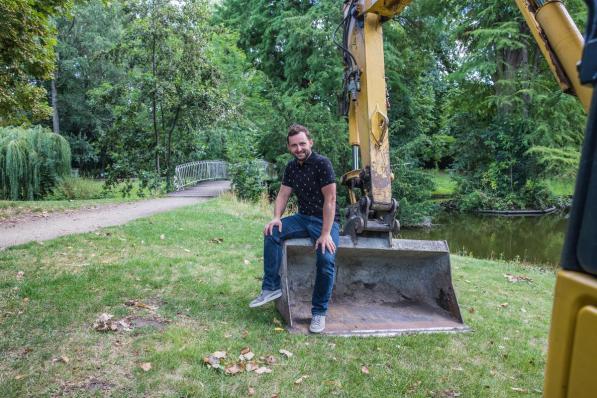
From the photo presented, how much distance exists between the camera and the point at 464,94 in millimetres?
24328

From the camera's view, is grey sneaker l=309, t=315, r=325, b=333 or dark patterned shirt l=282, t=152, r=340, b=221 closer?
grey sneaker l=309, t=315, r=325, b=333

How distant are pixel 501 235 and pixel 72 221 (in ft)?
41.6

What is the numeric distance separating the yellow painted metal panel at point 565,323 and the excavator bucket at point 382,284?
3.24 m

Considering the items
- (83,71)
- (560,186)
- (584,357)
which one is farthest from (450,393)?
(83,71)

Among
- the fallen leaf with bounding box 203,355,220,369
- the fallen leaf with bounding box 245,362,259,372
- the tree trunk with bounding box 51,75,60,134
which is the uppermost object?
the tree trunk with bounding box 51,75,60,134

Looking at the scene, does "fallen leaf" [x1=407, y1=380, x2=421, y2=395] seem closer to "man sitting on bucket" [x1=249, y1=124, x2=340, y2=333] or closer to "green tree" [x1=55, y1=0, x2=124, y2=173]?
"man sitting on bucket" [x1=249, y1=124, x2=340, y2=333]

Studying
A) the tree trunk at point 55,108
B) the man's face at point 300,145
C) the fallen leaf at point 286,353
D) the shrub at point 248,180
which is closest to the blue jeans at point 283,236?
the man's face at point 300,145

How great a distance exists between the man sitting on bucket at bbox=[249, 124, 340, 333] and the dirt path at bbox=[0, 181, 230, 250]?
170 inches

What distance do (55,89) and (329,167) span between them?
33.5 meters

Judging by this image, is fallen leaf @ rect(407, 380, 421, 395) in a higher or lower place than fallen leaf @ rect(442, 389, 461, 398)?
higher

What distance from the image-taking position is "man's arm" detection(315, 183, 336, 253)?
13.4 ft

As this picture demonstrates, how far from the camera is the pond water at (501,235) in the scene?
12.1m

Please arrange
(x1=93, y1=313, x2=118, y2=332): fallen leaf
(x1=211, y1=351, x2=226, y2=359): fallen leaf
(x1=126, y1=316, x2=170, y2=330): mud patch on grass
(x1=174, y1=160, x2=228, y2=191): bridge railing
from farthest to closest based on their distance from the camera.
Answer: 1. (x1=174, y1=160, x2=228, y2=191): bridge railing
2. (x1=126, y1=316, x2=170, y2=330): mud patch on grass
3. (x1=93, y1=313, x2=118, y2=332): fallen leaf
4. (x1=211, y1=351, x2=226, y2=359): fallen leaf

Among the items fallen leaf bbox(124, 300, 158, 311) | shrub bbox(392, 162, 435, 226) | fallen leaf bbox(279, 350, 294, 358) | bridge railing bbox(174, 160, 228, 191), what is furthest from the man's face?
bridge railing bbox(174, 160, 228, 191)
